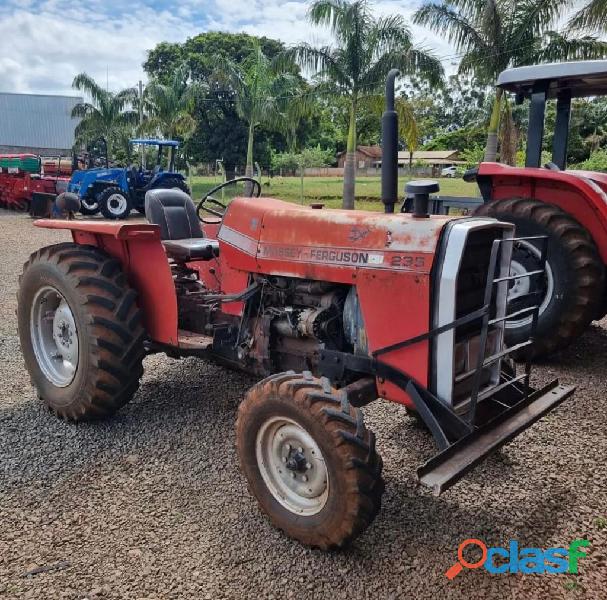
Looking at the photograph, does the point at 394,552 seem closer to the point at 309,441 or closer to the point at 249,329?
the point at 309,441

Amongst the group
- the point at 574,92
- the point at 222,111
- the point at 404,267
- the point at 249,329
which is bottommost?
the point at 249,329

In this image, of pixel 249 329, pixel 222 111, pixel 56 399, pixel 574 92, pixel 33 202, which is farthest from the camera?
pixel 222 111

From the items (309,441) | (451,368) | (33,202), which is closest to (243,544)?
(309,441)

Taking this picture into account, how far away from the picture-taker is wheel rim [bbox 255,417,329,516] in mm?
2453

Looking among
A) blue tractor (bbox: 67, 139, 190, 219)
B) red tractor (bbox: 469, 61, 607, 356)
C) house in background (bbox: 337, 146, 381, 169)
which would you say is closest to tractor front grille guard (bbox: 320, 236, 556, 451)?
red tractor (bbox: 469, 61, 607, 356)

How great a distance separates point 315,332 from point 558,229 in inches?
101

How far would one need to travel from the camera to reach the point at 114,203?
1573 cm

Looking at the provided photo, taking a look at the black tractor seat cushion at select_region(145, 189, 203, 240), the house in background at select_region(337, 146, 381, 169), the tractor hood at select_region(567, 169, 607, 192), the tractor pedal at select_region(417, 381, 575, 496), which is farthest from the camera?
the house in background at select_region(337, 146, 381, 169)

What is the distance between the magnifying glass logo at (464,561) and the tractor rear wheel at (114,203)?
14763mm

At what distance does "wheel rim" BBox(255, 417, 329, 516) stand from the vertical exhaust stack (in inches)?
43.4

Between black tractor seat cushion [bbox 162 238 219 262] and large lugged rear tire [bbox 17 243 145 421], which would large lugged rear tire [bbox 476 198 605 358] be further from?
large lugged rear tire [bbox 17 243 145 421]

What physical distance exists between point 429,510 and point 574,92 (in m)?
4.25

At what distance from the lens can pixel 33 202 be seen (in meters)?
15.9

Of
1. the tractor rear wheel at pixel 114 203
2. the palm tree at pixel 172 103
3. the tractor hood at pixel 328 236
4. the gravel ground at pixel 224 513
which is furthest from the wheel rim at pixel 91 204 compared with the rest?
the tractor hood at pixel 328 236
